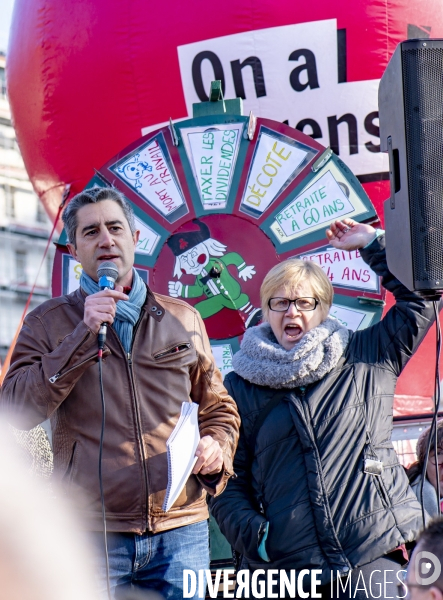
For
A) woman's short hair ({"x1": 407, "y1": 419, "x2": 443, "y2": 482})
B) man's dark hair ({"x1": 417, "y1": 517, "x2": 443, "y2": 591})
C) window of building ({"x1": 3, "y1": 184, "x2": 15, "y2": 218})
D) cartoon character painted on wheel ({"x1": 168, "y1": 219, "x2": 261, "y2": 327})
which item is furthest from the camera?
window of building ({"x1": 3, "y1": 184, "x2": 15, "y2": 218})

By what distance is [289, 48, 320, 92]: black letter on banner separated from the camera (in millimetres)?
5352

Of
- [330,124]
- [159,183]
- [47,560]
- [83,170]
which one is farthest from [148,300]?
[83,170]

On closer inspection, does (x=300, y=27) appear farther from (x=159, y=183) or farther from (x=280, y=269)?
(x=280, y=269)

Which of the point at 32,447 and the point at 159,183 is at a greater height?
the point at 159,183

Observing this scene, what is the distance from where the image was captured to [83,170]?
5.97m

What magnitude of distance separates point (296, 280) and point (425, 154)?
0.63 meters

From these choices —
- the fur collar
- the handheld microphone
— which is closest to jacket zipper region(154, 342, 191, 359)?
the handheld microphone

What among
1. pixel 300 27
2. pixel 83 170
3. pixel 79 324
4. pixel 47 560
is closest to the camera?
pixel 47 560

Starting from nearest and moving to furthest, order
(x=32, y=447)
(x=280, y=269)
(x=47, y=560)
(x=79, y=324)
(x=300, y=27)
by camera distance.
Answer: (x=47, y=560) < (x=79, y=324) < (x=280, y=269) < (x=32, y=447) < (x=300, y=27)

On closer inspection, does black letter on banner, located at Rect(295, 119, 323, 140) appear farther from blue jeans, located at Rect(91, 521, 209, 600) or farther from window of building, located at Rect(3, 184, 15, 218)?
window of building, located at Rect(3, 184, 15, 218)

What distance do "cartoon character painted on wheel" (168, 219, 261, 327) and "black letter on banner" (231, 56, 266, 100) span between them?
44.3 inches

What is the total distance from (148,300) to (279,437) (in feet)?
2.11

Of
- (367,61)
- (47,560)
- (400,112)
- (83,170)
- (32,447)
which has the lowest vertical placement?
(32,447)

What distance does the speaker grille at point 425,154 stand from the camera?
305 centimetres
